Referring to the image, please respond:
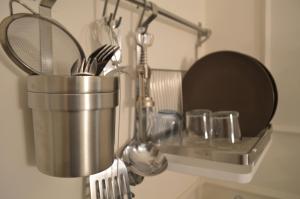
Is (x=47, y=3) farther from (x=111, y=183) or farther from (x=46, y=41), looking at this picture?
(x=111, y=183)

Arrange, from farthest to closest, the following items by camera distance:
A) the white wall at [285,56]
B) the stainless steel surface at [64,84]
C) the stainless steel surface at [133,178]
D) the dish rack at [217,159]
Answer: the white wall at [285,56] < the stainless steel surface at [133,178] < the dish rack at [217,159] < the stainless steel surface at [64,84]

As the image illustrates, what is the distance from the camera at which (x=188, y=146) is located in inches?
22.7

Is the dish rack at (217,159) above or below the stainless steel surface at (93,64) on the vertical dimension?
below

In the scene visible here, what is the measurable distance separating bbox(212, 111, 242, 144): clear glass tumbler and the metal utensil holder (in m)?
0.36

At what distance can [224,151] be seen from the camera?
517 mm

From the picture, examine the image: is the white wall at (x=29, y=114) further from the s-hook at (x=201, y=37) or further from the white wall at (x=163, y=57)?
the s-hook at (x=201, y=37)

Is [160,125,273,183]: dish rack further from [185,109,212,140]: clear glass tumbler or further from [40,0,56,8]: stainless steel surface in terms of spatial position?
[40,0,56,8]: stainless steel surface

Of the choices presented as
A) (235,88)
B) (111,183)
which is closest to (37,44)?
(111,183)

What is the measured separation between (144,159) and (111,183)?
102mm

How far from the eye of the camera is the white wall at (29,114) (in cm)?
37

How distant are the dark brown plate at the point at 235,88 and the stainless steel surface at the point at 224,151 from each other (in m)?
0.08

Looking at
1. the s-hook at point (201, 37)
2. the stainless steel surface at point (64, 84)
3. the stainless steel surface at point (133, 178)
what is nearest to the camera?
the stainless steel surface at point (64, 84)

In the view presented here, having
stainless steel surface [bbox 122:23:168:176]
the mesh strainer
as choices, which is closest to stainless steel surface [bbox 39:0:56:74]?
the mesh strainer

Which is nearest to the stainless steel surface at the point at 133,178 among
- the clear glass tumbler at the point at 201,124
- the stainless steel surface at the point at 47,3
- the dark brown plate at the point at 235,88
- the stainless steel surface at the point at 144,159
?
the stainless steel surface at the point at 144,159
